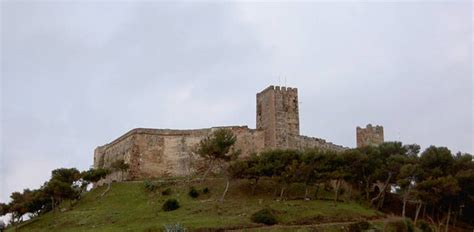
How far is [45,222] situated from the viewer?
49062mm

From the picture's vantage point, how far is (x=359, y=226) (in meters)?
39.2

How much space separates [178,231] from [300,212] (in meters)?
11.5

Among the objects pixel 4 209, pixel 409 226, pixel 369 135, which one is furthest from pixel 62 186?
pixel 369 135

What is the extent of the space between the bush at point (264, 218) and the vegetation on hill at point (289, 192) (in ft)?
1.52

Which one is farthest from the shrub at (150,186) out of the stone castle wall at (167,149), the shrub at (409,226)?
the shrub at (409,226)

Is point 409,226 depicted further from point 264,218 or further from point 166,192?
point 166,192

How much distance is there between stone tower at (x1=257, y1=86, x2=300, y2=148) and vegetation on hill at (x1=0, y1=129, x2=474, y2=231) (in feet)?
17.1

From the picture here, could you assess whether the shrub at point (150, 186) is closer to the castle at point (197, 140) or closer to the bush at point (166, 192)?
the bush at point (166, 192)

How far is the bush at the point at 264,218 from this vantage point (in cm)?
4056

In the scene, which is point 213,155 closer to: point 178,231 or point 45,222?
point 45,222

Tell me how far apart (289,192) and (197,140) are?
12664 mm

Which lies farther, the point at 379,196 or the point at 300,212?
the point at 379,196

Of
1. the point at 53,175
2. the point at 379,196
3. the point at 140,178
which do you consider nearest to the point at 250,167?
the point at 379,196

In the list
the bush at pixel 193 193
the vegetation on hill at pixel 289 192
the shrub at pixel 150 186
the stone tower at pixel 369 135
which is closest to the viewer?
the vegetation on hill at pixel 289 192
